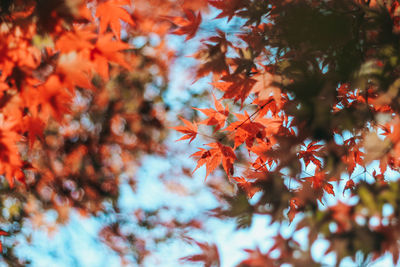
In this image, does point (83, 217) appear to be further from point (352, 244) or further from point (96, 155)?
point (352, 244)

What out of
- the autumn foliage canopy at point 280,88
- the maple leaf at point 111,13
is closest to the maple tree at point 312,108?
the autumn foliage canopy at point 280,88

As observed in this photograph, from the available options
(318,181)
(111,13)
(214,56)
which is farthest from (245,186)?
(111,13)

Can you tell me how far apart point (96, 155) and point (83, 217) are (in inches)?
41.9

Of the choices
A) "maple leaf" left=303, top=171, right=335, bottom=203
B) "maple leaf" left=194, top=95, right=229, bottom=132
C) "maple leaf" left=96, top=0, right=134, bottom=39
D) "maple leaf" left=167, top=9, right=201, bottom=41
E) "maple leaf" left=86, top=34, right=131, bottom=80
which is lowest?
"maple leaf" left=303, top=171, right=335, bottom=203

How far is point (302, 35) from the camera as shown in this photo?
120cm

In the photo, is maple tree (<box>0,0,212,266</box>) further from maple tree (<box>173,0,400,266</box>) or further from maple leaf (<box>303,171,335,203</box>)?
maple leaf (<box>303,171,335,203</box>)

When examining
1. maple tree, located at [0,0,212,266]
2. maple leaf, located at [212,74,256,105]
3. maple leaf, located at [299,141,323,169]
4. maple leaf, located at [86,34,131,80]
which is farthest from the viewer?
maple tree, located at [0,0,212,266]

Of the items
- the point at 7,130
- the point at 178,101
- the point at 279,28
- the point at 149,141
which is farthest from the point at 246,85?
the point at 149,141

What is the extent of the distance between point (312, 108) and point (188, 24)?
84cm

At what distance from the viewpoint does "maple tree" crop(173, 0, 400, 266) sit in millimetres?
814

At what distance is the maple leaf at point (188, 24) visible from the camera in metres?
1.42

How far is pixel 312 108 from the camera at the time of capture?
996 mm

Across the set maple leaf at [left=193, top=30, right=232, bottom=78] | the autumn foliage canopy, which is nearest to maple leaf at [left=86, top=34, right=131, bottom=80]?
the autumn foliage canopy

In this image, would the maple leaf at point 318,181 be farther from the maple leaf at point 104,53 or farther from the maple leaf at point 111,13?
the maple leaf at point 111,13
